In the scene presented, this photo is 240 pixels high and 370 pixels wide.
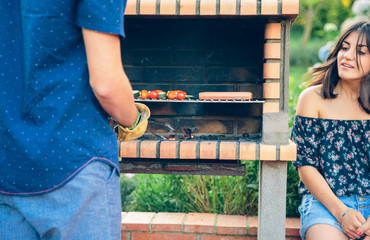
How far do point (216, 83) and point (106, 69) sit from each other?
6.55ft

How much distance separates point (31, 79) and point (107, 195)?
1.33 feet

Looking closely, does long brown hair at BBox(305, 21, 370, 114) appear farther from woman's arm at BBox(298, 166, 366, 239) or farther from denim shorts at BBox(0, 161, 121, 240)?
denim shorts at BBox(0, 161, 121, 240)

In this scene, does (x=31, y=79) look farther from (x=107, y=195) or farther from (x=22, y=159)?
(x=107, y=195)

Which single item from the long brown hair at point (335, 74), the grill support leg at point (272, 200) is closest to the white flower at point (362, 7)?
the long brown hair at point (335, 74)

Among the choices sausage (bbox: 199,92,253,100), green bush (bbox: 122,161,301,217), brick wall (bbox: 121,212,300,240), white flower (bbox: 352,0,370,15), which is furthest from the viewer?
white flower (bbox: 352,0,370,15)

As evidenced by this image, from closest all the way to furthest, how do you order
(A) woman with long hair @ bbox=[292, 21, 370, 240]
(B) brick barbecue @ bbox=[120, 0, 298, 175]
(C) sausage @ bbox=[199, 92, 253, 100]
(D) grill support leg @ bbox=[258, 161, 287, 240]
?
1. (A) woman with long hair @ bbox=[292, 21, 370, 240]
2. (D) grill support leg @ bbox=[258, 161, 287, 240]
3. (C) sausage @ bbox=[199, 92, 253, 100]
4. (B) brick barbecue @ bbox=[120, 0, 298, 175]

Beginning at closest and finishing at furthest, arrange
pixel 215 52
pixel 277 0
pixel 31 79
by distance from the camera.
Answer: pixel 31 79 < pixel 277 0 < pixel 215 52

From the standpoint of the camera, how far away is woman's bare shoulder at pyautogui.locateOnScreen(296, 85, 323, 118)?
2480 millimetres

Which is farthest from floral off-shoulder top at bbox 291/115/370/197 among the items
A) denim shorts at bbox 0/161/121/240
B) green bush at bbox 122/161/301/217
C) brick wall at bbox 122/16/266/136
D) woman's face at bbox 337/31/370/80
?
denim shorts at bbox 0/161/121/240

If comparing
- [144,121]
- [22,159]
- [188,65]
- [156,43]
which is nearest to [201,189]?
[188,65]

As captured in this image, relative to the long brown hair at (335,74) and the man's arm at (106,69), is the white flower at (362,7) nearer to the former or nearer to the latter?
the long brown hair at (335,74)

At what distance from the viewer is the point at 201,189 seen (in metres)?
3.39

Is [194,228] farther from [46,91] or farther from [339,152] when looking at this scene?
[46,91]

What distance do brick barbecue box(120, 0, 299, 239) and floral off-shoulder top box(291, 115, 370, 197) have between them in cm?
17
